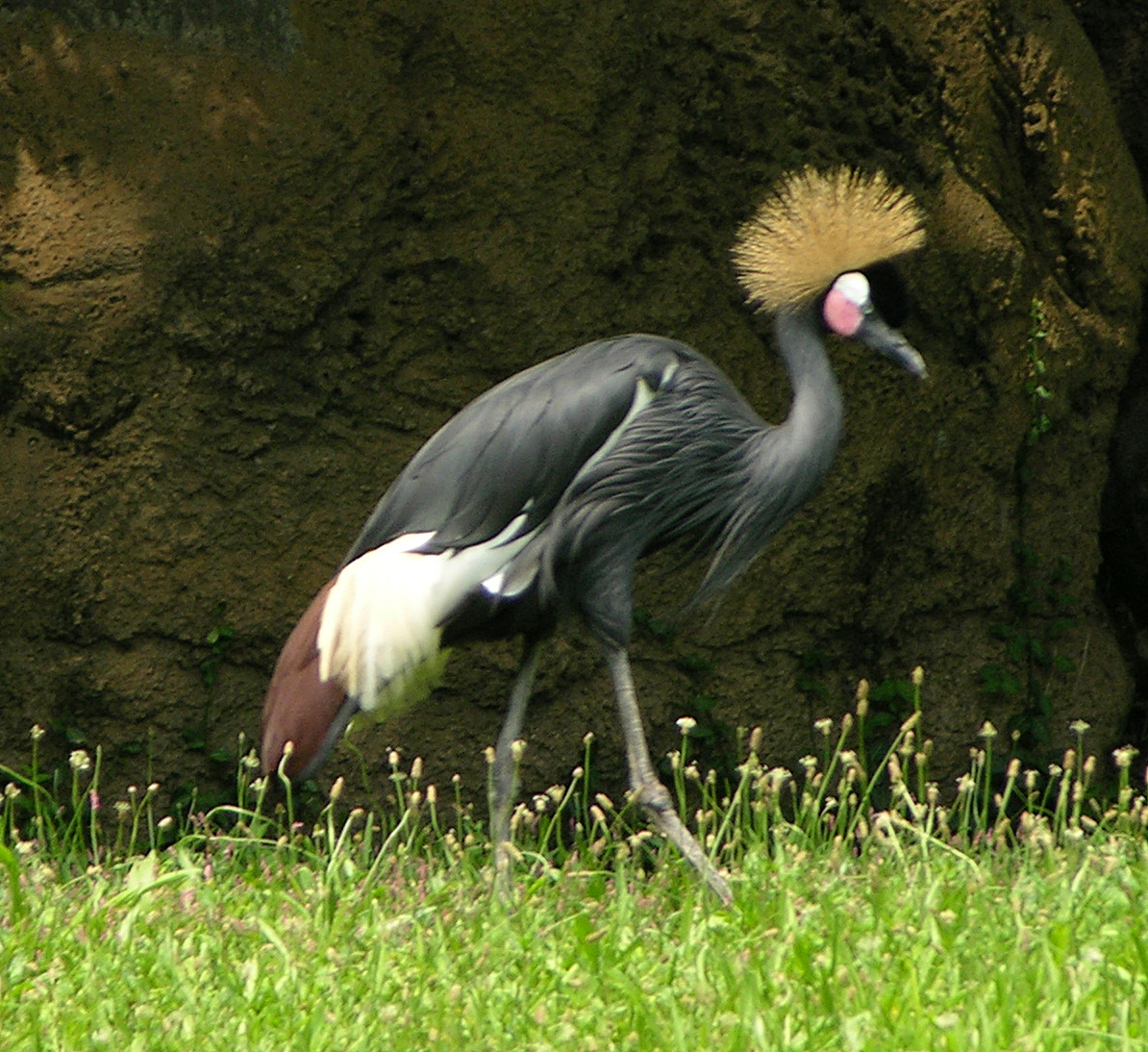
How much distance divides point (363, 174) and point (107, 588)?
109cm

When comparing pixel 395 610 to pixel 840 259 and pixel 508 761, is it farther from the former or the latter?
pixel 840 259

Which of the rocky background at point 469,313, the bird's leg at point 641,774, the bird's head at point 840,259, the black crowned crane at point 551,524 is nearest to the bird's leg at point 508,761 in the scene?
the black crowned crane at point 551,524

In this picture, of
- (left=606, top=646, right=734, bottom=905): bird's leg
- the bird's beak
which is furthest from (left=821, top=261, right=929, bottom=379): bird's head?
(left=606, top=646, right=734, bottom=905): bird's leg

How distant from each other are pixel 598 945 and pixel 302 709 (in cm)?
90

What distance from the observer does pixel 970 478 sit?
16.0 feet

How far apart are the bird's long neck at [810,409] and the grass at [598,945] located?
56 cm

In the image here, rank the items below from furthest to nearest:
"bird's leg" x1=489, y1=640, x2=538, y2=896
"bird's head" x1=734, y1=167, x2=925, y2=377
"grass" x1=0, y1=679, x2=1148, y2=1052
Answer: "bird's head" x1=734, y1=167, x2=925, y2=377 → "bird's leg" x1=489, y1=640, x2=538, y2=896 → "grass" x1=0, y1=679, x2=1148, y2=1052

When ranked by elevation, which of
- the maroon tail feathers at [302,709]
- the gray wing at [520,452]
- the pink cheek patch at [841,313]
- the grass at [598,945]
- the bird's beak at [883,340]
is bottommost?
the grass at [598,945]

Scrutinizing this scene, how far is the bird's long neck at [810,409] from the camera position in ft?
12.0

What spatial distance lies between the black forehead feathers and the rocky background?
741 mm

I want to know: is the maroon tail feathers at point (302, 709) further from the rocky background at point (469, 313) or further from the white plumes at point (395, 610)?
the rocky background at point (469, 313)

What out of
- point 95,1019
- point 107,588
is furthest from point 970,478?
point 95,1019

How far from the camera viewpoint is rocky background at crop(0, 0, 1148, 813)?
4.20 m

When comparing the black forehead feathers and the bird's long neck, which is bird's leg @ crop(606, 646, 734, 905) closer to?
the bird's long neck
